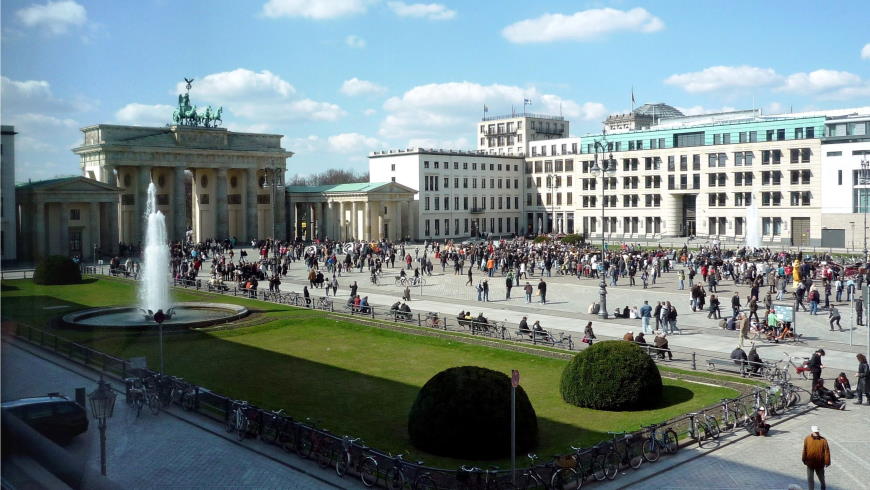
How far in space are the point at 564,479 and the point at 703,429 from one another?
5.46 m

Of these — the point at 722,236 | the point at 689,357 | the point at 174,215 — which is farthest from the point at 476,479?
the point at 722,236

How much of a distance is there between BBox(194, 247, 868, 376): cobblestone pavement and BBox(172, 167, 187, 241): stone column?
91.1 ft

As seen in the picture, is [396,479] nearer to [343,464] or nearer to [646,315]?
[343,464]

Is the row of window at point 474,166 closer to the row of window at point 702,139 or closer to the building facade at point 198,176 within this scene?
the row of window at point 702,139

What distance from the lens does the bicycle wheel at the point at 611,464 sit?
52.0ft

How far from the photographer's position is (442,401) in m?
16.8

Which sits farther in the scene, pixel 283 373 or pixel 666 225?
pixel 666 225

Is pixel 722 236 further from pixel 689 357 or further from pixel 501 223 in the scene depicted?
pixel 689 357

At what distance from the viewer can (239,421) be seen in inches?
719

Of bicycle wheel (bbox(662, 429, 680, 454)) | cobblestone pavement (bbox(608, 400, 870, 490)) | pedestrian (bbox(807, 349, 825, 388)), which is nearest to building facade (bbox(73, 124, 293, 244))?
pedestrian (bbox(807, 349, 825, 388))

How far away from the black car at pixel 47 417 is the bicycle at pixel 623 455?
485 inches

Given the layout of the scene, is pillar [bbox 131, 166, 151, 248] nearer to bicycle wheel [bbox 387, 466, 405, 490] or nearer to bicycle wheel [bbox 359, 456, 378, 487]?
bicycle wheel [bbox 359, 456, 378, 487]

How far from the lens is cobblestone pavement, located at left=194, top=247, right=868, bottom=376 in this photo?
2959cm

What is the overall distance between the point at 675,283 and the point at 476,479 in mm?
40646
